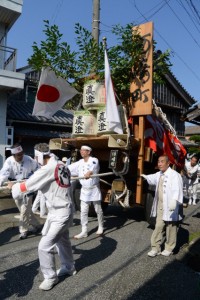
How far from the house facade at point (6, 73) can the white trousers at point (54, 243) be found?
8082 millimetres

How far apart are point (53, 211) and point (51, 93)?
13.7 feet

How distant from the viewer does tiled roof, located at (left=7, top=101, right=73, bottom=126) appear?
1262 centimetres

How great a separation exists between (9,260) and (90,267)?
4.39 feet

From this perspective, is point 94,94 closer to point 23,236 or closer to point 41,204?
point 41,204

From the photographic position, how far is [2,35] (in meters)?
12.5

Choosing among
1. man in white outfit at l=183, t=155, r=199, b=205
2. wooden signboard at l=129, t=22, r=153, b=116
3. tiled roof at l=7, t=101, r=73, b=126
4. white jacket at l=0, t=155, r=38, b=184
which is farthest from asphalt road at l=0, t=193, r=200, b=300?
tiled roof at l=7, t=101, r=73, b=126

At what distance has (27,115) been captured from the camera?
514 inches

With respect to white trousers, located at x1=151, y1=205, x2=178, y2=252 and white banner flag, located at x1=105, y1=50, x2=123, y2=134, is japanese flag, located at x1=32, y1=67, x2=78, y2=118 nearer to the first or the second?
white banner flag, located at x1=105, y1=50, x2=123, y2=134

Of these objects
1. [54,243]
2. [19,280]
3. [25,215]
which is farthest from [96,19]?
[19,280]

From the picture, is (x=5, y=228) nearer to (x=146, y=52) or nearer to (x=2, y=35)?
(x=146, y=52)

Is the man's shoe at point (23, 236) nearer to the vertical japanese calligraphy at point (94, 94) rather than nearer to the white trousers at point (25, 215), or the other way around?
the white trousers at point (25, 215)

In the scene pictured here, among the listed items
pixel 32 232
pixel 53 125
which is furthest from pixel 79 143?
pixel 53 125

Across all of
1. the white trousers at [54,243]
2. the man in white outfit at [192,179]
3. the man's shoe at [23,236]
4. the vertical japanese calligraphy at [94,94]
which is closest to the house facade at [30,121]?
the man in white outfit at [192,179]

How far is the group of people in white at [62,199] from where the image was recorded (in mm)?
4180
